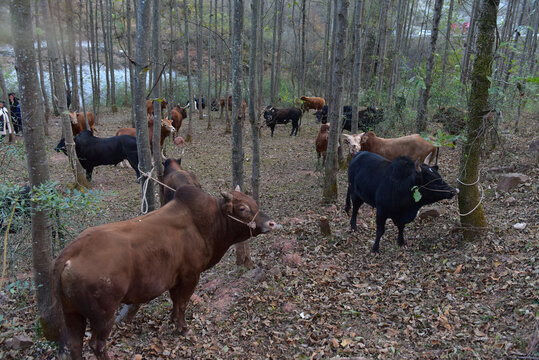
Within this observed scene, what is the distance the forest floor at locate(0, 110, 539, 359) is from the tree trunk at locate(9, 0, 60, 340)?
29cm

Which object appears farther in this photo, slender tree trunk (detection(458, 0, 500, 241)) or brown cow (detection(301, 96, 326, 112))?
brown cow (detection(301, 96, 326, 112))

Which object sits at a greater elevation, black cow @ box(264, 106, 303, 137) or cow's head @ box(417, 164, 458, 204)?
cow's head @ box(417, 164, 458, 204)

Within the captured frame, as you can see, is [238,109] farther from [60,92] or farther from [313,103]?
[313,103]

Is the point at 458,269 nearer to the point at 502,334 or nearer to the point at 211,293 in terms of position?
the point at 502,334

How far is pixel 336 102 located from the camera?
8.93m

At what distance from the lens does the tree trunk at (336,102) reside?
28.3 feet

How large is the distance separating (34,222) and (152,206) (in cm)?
220

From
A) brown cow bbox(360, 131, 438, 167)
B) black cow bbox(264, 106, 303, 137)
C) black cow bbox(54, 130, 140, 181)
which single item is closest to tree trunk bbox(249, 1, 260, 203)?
brown cow bbox(360, 131, 438, 167)

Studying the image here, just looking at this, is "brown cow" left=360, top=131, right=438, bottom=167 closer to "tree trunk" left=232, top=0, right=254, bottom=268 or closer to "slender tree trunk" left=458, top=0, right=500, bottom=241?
"slender tree trunk" left=458, top=0, right=500, bottom=241

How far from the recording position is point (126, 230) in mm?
4184

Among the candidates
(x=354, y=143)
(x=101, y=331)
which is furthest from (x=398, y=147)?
(x=101, y=331)

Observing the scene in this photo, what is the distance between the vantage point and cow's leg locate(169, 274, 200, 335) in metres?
4.83

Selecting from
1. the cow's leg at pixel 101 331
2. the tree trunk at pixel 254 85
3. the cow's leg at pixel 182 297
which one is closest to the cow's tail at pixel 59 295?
the cow's leg at pixel 101 331

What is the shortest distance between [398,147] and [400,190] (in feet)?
15.4
